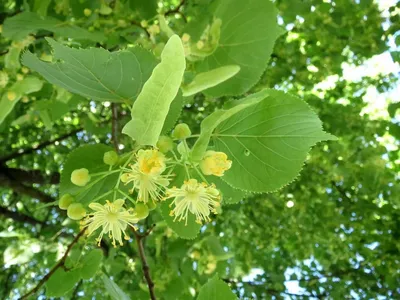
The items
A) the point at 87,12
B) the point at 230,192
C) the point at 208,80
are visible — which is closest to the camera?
the point at 208,80

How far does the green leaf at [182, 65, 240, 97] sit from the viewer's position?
76 centimetres

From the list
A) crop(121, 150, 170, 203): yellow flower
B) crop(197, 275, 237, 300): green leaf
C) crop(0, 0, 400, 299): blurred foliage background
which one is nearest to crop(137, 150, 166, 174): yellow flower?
crop(121, 150, 170, 203): yellow flower

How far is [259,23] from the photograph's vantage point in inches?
38.4

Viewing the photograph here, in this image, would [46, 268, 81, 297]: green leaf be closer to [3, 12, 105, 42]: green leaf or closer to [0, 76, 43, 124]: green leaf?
[0, 76, 43, 124]: green leaf

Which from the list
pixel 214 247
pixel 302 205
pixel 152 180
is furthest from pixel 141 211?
pixel 302 205

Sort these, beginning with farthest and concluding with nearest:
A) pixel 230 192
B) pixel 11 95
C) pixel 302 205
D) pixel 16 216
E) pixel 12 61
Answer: pixel 16 216, pixel 302 205, pixel 12 61, pixel 11 95, pixel 230 192

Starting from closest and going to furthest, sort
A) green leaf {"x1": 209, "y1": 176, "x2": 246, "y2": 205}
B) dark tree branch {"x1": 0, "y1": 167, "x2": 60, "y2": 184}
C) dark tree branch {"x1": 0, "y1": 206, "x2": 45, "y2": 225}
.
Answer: green leaf {"x1": 209, "y1": 176, "x2": 246, "y2": 205}, dark tree branch {"x1": 0, "y1": 167, "x2": 60, "y2": 184}, dark tree branch {"x1": 0, "y1": 206, "x2": 45, "y2": 225}

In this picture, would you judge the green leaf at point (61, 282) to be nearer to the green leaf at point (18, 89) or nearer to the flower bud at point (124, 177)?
the green leaf at point (18, 89)

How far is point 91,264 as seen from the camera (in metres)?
1.22

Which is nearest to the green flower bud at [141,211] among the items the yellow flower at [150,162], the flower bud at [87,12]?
the yellow flower at [150,162]

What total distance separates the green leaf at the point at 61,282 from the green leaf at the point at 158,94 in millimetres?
714

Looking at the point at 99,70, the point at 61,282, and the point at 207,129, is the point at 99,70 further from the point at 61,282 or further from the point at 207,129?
the point at 61,282

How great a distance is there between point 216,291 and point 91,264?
496 millimetres

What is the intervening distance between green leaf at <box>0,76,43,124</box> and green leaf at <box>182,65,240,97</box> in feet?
1.80
